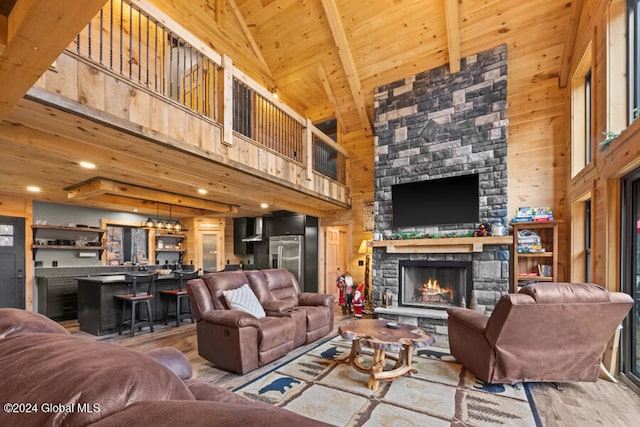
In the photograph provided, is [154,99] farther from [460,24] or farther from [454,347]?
[460,24]

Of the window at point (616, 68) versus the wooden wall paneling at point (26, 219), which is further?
the wooden wall paneling at point (26, 219)

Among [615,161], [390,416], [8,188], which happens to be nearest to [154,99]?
[390,416]

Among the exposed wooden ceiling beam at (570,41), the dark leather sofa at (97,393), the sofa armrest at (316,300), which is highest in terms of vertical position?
the exposed wooden ceiling beam at (570,41)

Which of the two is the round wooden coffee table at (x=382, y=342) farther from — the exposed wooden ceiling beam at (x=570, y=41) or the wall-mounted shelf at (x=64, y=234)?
the wall-mounted shelf at (x=64, y=234)

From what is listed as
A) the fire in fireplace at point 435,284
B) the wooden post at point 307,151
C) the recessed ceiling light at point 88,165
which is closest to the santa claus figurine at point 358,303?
the fire in fireplace at point 435,284

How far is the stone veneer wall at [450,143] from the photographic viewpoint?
4.66m

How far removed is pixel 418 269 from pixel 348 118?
11.7 feet

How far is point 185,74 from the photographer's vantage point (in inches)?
160

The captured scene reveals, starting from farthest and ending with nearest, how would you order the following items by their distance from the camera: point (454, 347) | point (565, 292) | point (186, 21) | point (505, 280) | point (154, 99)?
point (186, 21) < point (505, 280) < point (454, 347) < point (154, 99) < point (565, 292)

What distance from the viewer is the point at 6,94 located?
1.80 m

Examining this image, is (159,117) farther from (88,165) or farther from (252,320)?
(252,320)

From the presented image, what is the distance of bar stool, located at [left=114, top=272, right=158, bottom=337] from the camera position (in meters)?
4.43

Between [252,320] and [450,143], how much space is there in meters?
4.21

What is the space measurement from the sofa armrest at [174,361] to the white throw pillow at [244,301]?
181 cm
